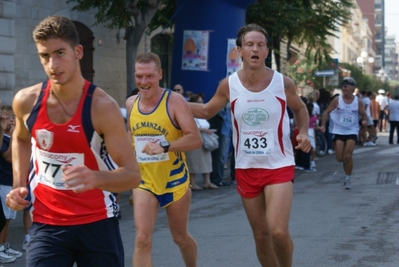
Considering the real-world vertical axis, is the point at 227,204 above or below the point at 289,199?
below

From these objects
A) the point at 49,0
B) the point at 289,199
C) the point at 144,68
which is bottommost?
the point at 289,199

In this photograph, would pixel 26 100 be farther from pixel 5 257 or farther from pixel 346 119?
pixel 346 119

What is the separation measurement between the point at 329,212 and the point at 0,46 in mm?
7573

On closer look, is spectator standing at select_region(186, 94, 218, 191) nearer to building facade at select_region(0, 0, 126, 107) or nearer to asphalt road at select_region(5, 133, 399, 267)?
asphalt road at select_region(5, 133, 399, 267)

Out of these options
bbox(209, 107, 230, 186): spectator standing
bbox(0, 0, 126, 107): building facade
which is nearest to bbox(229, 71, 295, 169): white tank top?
bbox(209, 107, 230, 186): spectator standing

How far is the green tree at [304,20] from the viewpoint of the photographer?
22609mm

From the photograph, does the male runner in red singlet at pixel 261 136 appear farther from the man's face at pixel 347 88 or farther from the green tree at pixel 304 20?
the green tree at pixel 304 20

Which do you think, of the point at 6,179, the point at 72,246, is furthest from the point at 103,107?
the point at 6,179

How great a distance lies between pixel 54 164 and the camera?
435cm

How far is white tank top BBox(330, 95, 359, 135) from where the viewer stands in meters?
14.4

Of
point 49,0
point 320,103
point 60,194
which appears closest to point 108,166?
point 60,194

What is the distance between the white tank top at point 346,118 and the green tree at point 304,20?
312 inches

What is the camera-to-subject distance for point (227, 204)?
1306 centimetres

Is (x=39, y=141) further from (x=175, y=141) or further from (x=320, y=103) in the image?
(x=320, y=103)
